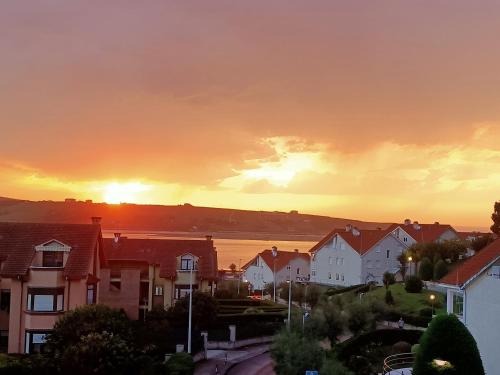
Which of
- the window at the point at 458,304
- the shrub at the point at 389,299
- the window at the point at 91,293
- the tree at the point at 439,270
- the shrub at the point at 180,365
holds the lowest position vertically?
the shrub at the point at 180,365

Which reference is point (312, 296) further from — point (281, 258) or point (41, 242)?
point (281, 258)

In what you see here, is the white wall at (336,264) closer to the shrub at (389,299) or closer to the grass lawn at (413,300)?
the grass lawn at (413,300)

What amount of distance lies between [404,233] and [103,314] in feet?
224

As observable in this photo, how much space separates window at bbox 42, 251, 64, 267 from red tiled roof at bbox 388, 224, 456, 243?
6312 centimetres

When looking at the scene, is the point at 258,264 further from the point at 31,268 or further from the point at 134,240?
the point at 31,268

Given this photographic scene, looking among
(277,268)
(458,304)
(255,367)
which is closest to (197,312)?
(255,367)

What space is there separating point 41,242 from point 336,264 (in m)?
57.5

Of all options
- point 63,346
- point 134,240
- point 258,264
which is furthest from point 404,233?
point 63,346

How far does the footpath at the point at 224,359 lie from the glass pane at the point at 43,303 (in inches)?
422

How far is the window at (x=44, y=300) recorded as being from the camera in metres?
42.3

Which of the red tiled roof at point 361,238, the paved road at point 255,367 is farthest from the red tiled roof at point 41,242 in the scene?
the red tiled roof at point 361,238

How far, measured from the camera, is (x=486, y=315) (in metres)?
32.1

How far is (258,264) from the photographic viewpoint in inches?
4316

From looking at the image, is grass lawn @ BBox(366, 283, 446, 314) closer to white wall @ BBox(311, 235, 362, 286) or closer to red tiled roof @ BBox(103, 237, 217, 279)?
red tiled roof @ BBox(103, 237, 217, 279)
